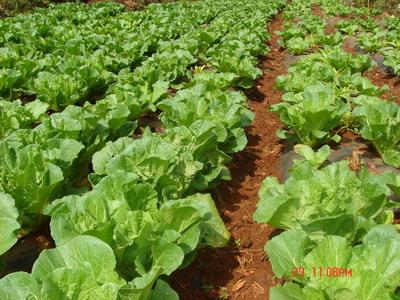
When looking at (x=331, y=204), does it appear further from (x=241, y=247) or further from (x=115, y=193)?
(x=115, y=193)

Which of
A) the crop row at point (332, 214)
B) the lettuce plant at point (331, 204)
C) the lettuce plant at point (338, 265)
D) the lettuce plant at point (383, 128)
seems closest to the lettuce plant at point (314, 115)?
the crop row at point (332, 214)

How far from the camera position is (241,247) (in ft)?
11.4

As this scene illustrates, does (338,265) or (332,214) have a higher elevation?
(338,265)

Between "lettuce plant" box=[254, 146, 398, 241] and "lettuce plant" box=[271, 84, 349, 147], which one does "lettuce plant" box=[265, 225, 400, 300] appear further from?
"lettuce plant" box=[271, 84, 349, 147]

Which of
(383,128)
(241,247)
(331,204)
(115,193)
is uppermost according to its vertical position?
(115,193)

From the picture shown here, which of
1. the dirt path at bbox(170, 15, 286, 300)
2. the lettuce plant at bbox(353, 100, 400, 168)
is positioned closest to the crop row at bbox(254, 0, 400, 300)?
the lettuce plant at bbox(353, 100, 400, 168)

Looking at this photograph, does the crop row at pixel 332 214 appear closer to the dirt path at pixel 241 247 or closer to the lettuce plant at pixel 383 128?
the lettuce plant at pixel 383 128

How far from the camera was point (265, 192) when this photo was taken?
3389 mm

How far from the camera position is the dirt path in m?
3.01

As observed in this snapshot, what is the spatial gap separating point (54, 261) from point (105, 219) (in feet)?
1.65

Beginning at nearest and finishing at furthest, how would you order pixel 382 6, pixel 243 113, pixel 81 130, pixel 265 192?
pixel 265 192, pixel 81 130, pixel 243 113, pixel 382 6

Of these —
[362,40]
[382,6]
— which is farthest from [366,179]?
[382,6]

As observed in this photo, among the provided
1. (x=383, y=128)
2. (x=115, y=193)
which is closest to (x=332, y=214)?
(x=115, y=193)

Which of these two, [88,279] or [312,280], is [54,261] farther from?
[312,280]
